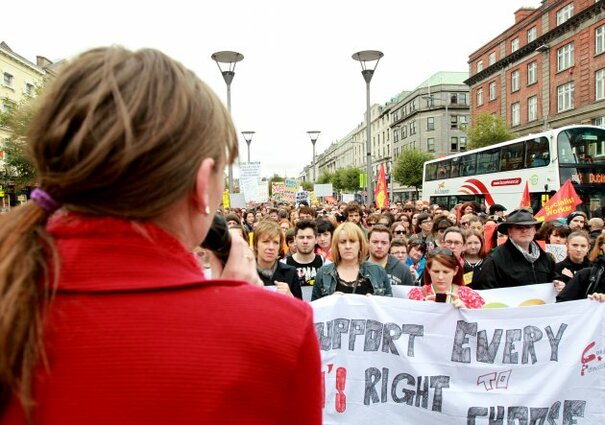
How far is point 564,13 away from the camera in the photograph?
36188 mm

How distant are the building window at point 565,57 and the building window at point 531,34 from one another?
4.45 meters

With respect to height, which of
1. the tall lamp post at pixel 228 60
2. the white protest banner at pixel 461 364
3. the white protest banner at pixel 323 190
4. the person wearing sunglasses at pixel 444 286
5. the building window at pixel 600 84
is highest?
the building window at pixel 600 84

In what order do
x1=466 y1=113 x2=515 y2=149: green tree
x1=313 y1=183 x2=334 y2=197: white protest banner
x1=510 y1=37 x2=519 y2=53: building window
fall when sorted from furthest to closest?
x1=510 y1=37 x2=519 y2=53: building window
x1=466 y1=113 x2=515 y2=149: green tree
x1=313 y1=183 x2=334 y2=197: white protest banner

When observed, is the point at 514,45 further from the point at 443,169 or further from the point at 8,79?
the point at 8,79

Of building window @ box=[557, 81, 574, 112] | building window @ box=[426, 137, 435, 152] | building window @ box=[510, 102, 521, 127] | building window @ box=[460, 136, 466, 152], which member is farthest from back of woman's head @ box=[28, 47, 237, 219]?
building window @ box=[460, 136, 466, 152]

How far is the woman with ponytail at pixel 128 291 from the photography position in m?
0.71

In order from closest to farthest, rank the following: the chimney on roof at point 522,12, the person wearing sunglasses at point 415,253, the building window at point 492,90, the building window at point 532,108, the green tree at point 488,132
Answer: the person wearing sunglasses at point 415,253
the green tree at point 488,132
the building window at point 532,108
the chimney on roof at point 522,12
the building window at point 492,90

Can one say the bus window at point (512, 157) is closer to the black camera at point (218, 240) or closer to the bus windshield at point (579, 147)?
the bus windshield at point (579, 147)

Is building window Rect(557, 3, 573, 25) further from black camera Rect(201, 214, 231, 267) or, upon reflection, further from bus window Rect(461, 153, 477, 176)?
black camera Rect(201, 214, 231, 267)

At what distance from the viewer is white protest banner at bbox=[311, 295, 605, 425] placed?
375 centimetres

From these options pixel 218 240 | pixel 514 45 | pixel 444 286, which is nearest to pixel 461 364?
pixel 444 286

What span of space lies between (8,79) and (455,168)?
34.8 metres

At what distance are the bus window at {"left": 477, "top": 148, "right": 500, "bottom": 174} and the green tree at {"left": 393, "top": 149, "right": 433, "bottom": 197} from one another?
33538mm

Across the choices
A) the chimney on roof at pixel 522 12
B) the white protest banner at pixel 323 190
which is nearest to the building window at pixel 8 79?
the white protest banner at pixel 323 190
